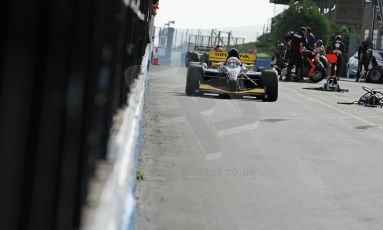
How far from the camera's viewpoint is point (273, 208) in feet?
21.9

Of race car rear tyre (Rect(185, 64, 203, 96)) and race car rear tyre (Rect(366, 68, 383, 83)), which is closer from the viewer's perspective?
race car rear tyre (Rect(185, 64, 203, 96))

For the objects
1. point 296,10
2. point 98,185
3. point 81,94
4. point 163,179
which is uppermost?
point 296,10

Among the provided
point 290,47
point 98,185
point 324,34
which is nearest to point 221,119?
point 98,185

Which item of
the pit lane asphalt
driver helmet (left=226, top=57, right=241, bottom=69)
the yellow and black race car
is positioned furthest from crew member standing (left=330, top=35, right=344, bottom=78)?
the pit lane asphalt

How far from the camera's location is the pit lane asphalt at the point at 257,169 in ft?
20.7

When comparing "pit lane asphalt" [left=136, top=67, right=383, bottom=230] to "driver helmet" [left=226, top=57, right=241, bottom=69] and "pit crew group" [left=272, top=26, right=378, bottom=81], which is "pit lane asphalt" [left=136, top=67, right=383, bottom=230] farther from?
"pit crew group" [left=272, top=26, right=378, bottom=81]

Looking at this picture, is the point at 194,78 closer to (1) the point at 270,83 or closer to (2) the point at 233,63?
(2) the point at 233,63

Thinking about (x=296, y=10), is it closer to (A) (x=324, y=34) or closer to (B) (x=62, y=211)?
(A) (x=324, y=34)

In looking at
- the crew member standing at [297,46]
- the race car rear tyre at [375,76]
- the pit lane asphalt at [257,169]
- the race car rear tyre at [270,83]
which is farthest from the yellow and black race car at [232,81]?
the race car rear tyre at [375,76]

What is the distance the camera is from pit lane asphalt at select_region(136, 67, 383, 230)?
6.31 metres

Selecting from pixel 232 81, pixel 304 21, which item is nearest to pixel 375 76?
pixel 232 81

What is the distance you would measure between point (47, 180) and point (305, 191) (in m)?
5.80

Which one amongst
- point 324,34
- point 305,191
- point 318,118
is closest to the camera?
point 305,191

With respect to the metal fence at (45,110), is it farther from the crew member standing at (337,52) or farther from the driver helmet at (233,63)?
the crew member standing at (337,52)
